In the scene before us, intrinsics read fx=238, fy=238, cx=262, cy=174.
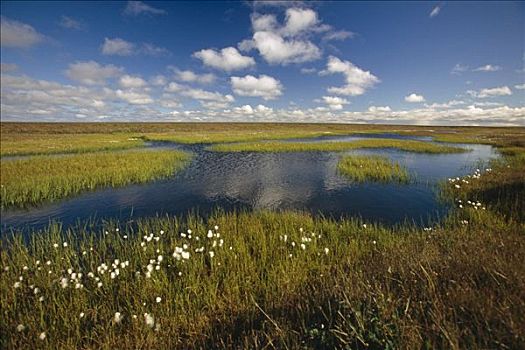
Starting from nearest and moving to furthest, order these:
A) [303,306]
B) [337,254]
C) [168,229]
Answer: [303,306]
[337,254]
[168,229]

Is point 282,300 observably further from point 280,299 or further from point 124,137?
point 124,137

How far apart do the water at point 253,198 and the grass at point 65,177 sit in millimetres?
1256

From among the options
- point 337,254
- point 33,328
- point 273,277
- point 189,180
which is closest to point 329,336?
point 273,277

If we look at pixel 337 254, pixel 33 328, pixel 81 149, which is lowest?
pixel 33 328

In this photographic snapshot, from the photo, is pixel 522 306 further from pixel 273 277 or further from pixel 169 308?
pixel 169 308

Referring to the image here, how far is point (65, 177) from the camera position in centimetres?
1706

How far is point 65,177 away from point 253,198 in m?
13.8

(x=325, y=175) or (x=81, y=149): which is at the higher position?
(x=81, y=149)

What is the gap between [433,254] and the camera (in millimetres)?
4777

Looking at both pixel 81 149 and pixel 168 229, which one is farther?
pixel 81 149

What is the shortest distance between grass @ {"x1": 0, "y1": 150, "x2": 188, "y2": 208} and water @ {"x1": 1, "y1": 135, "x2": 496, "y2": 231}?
1256mm

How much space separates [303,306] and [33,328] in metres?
4.82

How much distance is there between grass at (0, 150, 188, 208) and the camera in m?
13.9

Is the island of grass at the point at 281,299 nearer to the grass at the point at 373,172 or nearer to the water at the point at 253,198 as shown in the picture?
the water at the point at 253,198
